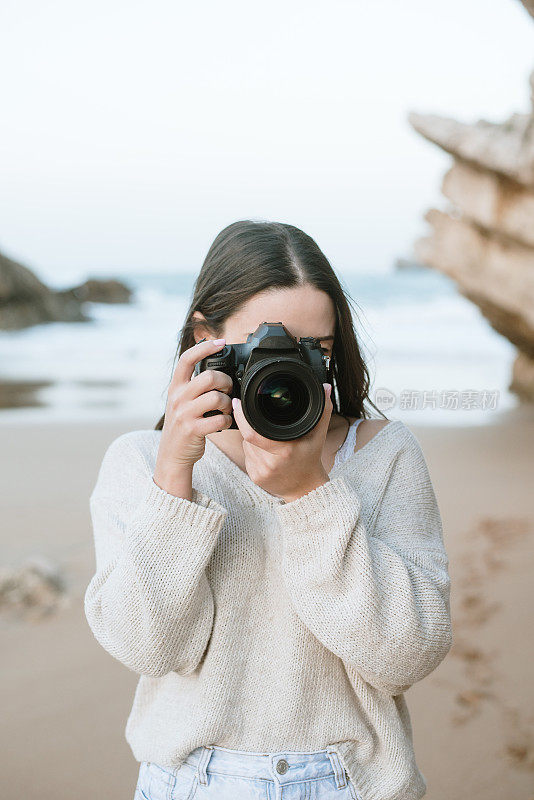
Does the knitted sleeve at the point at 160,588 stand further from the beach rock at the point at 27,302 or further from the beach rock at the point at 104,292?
the beach rock at the point at 104,292

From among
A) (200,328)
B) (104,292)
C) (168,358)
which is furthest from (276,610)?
(104,292)

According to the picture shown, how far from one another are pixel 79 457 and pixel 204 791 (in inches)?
159

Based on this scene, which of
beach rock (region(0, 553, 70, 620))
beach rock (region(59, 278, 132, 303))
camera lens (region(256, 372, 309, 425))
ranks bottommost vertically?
beach rock (region(59, 278, 132, 303))

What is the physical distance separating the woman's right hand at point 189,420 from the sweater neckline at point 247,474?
0.47 feet

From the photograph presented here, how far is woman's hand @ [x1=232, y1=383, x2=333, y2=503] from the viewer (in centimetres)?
99

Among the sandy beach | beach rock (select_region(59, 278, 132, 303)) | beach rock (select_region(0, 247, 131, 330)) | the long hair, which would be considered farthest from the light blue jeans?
beach rock (select_region(59, 278, 132, 303))

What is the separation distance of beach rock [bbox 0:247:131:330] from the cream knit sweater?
11.1m

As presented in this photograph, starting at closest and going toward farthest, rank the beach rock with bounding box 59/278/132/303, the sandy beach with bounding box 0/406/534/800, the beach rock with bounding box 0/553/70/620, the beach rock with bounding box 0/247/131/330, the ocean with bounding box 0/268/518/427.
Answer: the sandy beach with bounding box 0/406/534/800 < the beach rock with bounding box 0/553/70/620 < the ocean with bounding box 0/268/518/427 < the beach rock with bounding box 0/247/131/330 < the beach rock with bounding box 59/278/132/303

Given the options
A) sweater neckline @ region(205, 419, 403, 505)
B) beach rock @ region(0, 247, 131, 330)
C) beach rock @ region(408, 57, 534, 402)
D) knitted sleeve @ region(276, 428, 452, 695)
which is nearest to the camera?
knitted sleeve @ region(276, 428, 452, 695)

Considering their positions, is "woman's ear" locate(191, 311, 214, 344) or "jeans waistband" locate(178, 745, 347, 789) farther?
"woman's ear" locate(191, 311, 214, 344)

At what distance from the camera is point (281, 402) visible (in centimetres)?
100

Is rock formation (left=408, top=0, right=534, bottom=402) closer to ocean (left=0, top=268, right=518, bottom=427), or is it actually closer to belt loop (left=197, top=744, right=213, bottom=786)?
ocean (left=0, top=268, right=518, bottom=427)

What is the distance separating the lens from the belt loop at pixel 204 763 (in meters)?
1.03

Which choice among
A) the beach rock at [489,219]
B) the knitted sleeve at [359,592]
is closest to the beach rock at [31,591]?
the knitted sleeve at [359,592]
